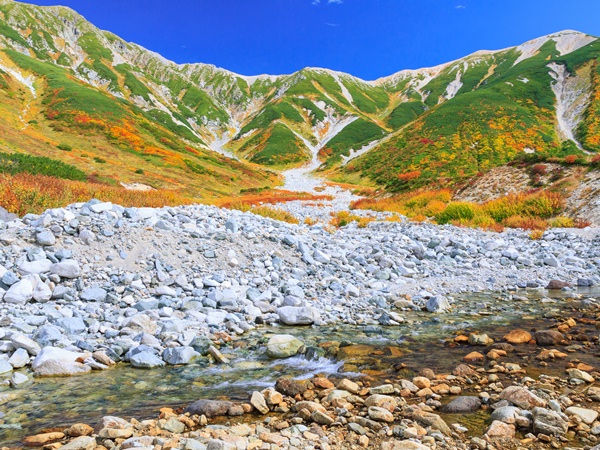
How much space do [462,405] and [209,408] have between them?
2.77m

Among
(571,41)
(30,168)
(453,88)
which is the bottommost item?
(30,168)

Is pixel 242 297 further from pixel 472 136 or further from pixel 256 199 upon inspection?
pixel 472 136

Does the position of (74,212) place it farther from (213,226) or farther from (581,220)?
(581,220)

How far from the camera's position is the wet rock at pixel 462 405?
3917 millimetres

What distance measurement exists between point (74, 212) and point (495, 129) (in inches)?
3557

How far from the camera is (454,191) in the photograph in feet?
109

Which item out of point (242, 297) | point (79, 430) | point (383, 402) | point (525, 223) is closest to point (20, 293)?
point (242, 297)

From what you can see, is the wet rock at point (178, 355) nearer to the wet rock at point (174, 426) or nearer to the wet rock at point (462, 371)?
the wet rock at point (174, 426)

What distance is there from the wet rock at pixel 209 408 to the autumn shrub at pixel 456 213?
19401 millimetres

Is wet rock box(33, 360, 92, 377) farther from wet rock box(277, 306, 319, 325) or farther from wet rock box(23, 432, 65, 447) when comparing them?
wet rock box(277, 306, 319, 325)

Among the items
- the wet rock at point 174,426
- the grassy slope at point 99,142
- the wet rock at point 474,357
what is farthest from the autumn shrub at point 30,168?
the wet rock at point 474,357

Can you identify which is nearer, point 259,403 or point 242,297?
point 259,403

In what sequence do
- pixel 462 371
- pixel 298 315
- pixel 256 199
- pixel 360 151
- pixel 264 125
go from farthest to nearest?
pixel 264 125, pixel 360 151, pixel 256 199, pixel 298 315, pixel 462 371

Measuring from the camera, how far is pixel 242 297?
338 inches
